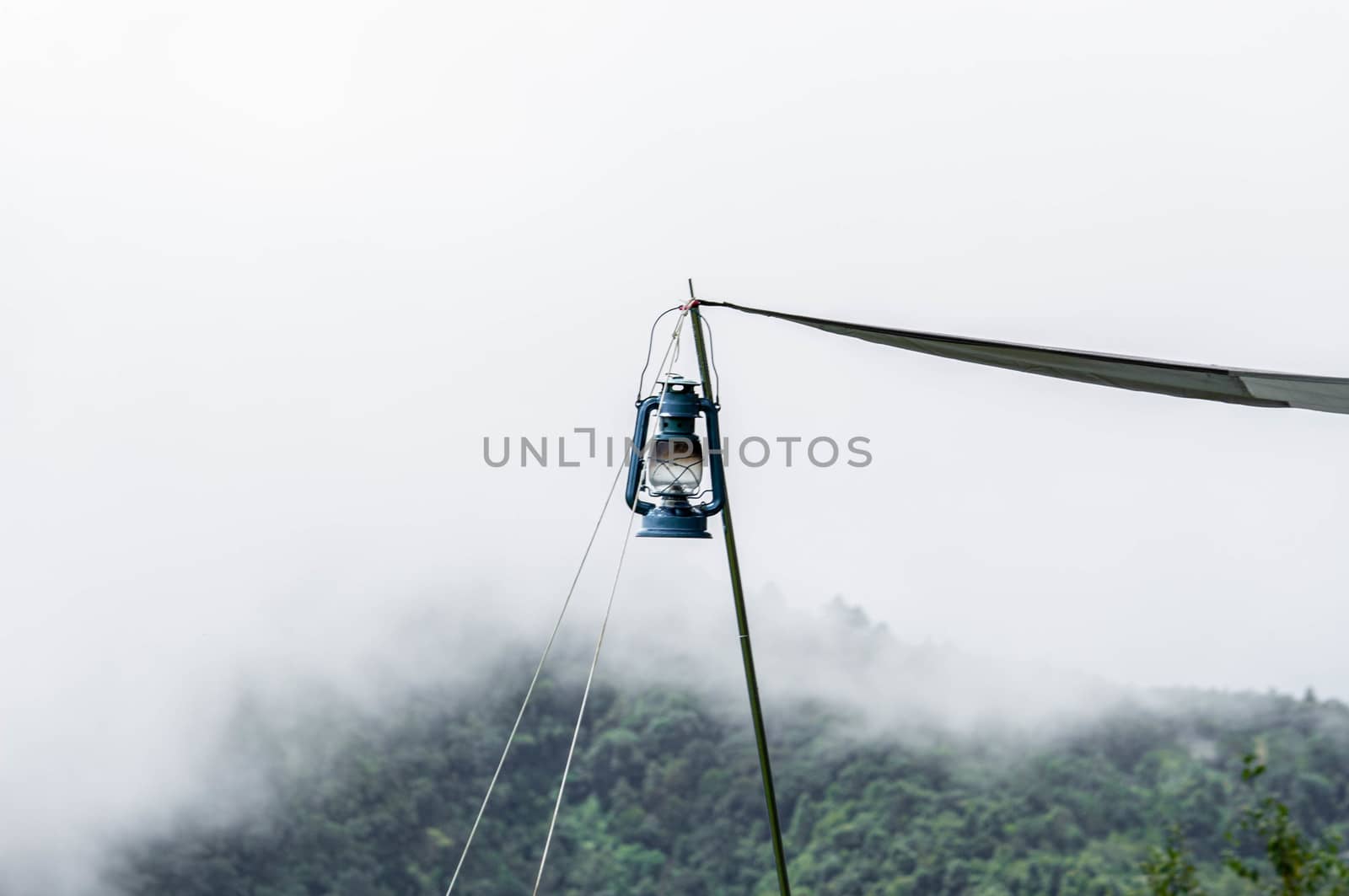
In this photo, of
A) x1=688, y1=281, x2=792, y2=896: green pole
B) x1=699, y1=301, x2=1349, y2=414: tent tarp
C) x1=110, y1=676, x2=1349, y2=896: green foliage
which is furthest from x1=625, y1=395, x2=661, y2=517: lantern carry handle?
x1=110, y1=676, x2=1349, y2=896: green foliage

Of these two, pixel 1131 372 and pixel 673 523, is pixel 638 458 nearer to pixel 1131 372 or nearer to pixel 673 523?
pixel 673 523

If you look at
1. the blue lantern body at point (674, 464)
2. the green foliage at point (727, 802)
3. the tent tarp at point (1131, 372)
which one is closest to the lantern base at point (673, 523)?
the blue lantern body at point (674, 464)

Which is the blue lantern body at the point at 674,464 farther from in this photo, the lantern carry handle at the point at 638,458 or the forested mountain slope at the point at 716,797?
the forested mountain slope at the point at 716,797

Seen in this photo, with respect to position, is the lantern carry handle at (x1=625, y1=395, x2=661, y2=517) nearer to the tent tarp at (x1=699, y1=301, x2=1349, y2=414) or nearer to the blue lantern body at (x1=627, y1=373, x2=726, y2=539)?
the blue lantern body at (x1=627, y1=373, x2=726, y2=539)

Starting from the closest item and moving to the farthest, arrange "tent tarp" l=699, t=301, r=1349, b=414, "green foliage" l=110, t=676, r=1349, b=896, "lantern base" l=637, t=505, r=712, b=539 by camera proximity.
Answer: "tent tarp" l=699, t=301, r=1349, b=414 < "lantern base" l=637, t=505, r=712, b=539 < "green foliage" l=110, t=676, r=1349, b=896

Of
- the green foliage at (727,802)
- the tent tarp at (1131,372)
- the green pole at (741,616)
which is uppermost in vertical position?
the tent tarp at (1131,372)

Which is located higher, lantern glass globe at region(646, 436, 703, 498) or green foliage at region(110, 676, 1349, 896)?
lantern glass globe at region(646, 436, 703, 498)

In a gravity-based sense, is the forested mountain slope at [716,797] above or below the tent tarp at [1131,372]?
below
